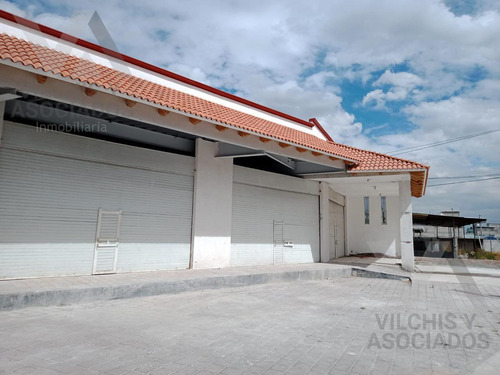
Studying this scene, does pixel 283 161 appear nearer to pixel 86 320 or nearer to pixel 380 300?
pixel 380 300

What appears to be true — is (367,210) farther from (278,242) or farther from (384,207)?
(278,242)

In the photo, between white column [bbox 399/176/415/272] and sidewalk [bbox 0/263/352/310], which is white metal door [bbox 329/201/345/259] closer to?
white column [bbox 399/176/415/272]

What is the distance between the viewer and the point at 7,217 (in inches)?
307

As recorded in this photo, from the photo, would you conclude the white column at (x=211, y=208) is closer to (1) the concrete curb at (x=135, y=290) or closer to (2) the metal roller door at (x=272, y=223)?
(2) the metal roller door at (x=272, y=223)

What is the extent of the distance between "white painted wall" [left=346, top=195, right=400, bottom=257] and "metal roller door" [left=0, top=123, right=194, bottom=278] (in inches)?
516

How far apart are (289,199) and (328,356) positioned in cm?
1037

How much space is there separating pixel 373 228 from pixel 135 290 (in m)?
16.3

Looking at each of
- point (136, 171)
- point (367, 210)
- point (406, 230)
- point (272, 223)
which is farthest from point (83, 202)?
point (367, 210)

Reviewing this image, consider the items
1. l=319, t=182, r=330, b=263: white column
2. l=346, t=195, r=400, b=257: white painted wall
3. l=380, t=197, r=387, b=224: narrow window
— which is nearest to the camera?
l=319, t=182, r=330, b=263: white column

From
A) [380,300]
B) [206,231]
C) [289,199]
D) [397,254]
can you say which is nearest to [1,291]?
[206,231]

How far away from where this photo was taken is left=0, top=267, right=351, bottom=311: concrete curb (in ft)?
21.3

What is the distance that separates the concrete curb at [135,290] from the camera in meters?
6.49

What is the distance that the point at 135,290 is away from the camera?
7984 mm

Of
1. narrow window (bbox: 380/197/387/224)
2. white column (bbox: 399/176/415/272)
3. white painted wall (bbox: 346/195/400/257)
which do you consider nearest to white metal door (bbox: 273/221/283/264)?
white column (bbox: 399/176/415/272)
